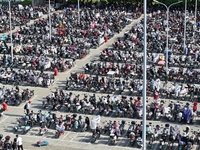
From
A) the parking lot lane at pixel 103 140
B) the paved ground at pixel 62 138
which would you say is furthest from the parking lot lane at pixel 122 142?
the parking lot lane at pixel 103 140

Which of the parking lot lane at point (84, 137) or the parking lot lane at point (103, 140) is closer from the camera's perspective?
the parking lot lane at point (103, 140)

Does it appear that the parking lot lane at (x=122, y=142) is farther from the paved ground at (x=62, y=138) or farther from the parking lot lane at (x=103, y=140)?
the parking lot lane at (x=103, y=140)

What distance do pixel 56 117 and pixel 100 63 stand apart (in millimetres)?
15217

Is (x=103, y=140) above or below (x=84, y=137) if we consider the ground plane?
below

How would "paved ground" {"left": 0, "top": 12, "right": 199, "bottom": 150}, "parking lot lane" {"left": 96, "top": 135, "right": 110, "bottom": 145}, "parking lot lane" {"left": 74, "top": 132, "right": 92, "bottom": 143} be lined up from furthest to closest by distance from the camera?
"parking lot lane" {"left": 74, "top": 132, "right": 92, "bottom": 143}, "parking lot lane" {"left": 96, "top": 135, "right": 110, "bottom": 145}, "paved ground" {"left": 0, "top": 12, "right": 199, "bottom": 150}

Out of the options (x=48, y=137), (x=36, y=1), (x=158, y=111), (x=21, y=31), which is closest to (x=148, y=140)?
(x=158, y=111)

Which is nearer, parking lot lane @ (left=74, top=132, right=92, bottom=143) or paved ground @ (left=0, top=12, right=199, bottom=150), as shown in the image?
paved ground @ (left=0, top=12, right=199, bottom=150)

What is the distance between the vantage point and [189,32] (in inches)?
2463

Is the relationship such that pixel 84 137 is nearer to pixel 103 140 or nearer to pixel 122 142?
pixel 103 140

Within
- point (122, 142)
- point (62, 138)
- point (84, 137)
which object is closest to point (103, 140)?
point (122, 142)

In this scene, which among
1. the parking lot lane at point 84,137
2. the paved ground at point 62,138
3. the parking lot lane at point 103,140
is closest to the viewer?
the paved ground at point 62,138

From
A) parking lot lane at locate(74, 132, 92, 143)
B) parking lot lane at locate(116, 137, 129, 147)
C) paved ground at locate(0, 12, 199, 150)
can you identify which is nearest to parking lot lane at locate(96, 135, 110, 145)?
paved ground at locate(0, 12, 199, 150)

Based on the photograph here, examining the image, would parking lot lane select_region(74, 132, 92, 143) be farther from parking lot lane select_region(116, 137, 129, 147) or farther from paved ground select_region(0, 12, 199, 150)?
parking lot lane select_region(116, 137, 129, 147)

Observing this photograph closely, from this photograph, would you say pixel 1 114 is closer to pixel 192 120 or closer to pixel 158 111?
pixel 158 111
